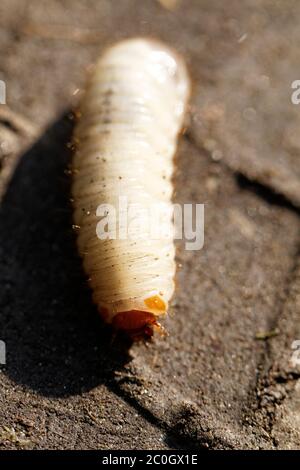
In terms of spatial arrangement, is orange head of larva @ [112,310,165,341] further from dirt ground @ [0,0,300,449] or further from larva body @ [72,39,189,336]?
dirt ground @ [0,0,300,449]

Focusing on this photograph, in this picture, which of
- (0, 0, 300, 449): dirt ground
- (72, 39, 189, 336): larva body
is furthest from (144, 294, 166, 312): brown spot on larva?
(0, 0, 300, 449): dirt ground

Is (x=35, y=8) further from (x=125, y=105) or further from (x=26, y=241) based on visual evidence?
(x=26, y=241)

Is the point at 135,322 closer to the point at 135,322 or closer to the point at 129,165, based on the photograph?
the point at 135,322

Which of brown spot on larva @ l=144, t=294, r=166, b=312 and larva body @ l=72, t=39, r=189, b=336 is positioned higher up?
larva body @ l=72, t=39, r=189, b=336

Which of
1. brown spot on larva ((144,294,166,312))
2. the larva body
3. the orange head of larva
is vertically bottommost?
the orange head of larva

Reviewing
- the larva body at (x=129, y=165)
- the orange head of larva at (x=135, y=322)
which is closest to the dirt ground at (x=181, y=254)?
the orange head of larva at (x=135, y=322)

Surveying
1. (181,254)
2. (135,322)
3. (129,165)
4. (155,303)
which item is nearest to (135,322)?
(135,322)

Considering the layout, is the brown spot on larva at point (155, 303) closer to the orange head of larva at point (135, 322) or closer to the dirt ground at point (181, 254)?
the orange head of larva at point (135, 322)
